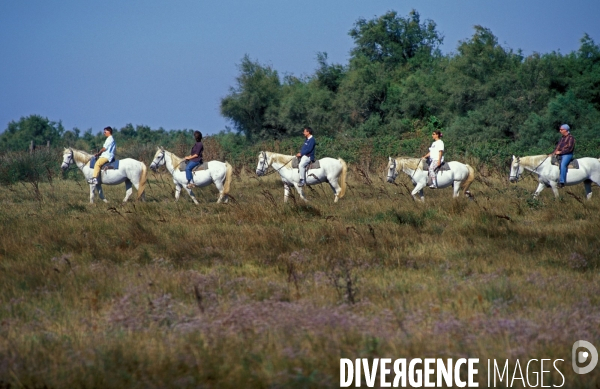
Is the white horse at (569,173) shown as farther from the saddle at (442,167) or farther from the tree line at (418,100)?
the tree line at (418,100)

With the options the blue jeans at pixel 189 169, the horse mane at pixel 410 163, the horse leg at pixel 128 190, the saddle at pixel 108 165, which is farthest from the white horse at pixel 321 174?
the saddle at pixel 108 165

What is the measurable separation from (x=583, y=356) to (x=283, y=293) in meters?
3.33

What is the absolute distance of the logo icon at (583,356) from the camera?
5.27m

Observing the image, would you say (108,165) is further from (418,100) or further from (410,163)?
(418,100)

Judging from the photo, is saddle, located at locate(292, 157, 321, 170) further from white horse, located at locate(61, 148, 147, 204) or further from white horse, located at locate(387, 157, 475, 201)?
white horse, located at locate(61, 148, 147, 204)

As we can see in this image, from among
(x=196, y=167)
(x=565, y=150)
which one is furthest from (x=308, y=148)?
(x=565, y=150)

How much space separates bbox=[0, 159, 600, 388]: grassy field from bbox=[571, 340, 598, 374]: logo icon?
0.07 meters

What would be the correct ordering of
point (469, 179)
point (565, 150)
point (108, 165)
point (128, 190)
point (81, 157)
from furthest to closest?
point (81, 157) → point (128, 190) → point (108, 165) → point (469, 179) → point (565, 150)

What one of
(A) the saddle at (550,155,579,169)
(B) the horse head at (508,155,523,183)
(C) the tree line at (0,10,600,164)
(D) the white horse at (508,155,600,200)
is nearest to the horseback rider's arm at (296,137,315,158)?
(B) the horse head at (508,155,523,183)

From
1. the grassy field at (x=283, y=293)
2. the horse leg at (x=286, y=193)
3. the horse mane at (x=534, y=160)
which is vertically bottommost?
the grassy field at (x=283, y=293)

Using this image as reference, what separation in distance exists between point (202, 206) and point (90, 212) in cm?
271

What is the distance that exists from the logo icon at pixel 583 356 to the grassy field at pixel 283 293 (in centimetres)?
7

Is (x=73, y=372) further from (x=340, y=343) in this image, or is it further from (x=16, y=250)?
(x=16, y=250)

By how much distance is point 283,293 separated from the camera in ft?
25.6
